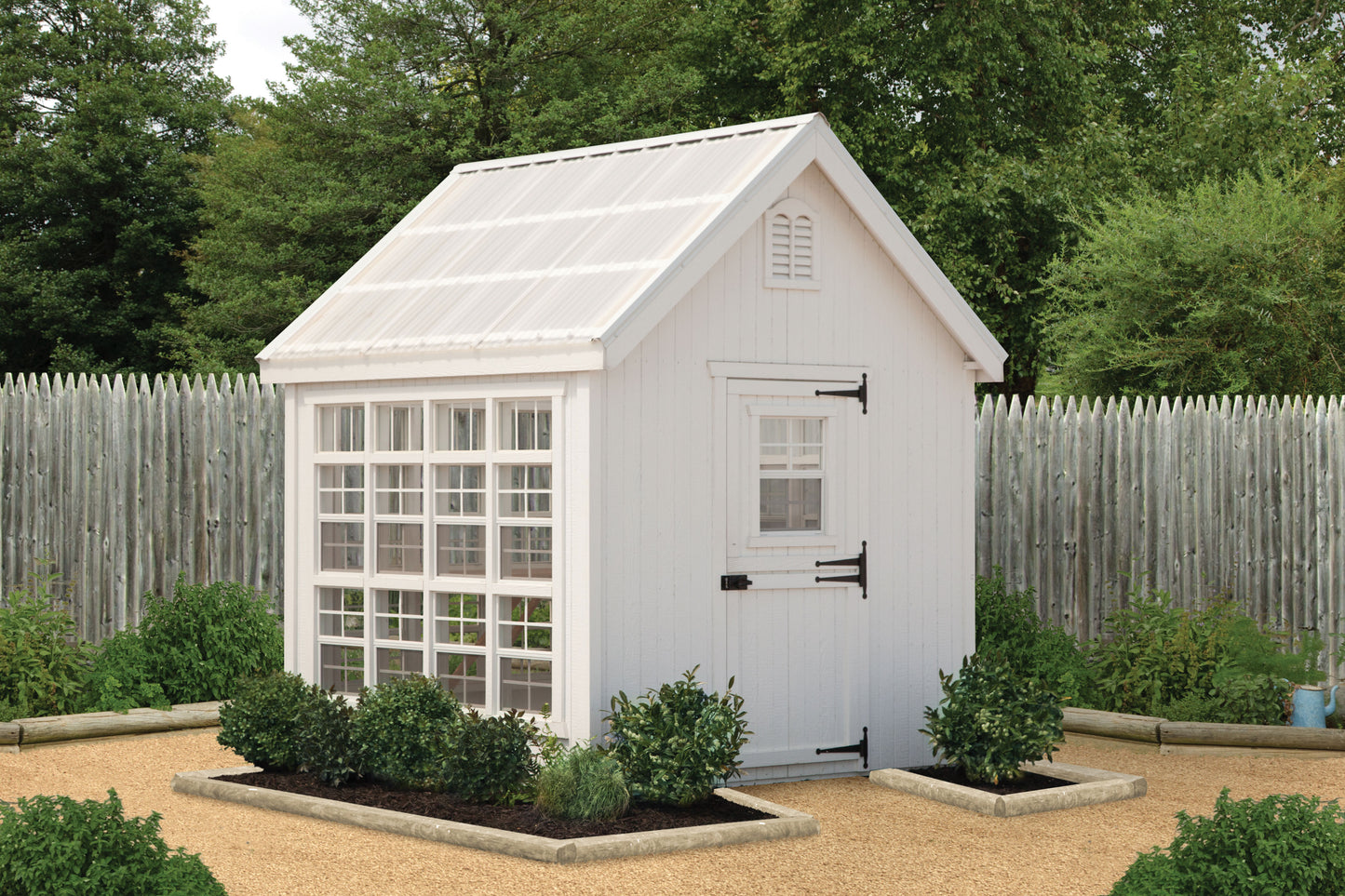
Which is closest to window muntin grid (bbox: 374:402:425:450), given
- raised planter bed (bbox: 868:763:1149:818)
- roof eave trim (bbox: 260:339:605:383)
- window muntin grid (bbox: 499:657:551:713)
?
roof eave trim (bbox: 260:339:605:383)

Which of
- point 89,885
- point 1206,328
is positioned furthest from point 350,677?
point 1206,328

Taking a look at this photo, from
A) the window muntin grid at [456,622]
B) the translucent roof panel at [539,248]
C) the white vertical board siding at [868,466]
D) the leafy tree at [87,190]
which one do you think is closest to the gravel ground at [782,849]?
the white vertical board siding at [868,466]

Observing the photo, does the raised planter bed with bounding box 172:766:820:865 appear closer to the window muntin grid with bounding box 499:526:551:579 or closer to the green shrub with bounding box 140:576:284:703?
the window muntin grid with bounding box 499:526:551:579

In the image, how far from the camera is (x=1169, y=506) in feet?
41.6

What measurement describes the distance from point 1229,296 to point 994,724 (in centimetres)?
1108

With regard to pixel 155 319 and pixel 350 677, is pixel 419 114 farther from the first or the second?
pixel 350 677

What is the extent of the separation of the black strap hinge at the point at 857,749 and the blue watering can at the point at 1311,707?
3.50 m

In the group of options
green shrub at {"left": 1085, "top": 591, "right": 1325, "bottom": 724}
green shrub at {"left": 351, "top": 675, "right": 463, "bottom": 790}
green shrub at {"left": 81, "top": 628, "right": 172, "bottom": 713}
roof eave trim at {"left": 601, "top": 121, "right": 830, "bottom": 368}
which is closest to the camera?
roof eave trim at {"left": 601, "top": 121, "right": 830, "bottom": 368}

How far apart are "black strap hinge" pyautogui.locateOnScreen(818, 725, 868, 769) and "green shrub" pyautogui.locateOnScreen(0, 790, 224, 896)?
4.49m

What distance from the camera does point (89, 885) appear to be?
512cm

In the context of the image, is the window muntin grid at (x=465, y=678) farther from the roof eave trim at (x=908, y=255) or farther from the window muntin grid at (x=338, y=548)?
the roof eave trim at (x=908, y=255)

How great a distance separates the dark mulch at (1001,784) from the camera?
27.9ft

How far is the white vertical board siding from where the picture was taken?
834 centimetres

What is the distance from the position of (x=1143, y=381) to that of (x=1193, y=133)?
620cm
